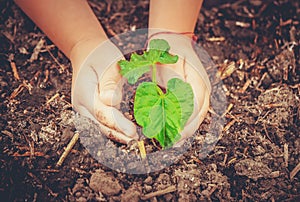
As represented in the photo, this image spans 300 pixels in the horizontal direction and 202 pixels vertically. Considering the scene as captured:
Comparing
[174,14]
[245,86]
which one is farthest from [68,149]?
[245,86]

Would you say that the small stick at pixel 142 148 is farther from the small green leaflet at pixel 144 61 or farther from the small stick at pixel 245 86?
the small stick at pixel 245 86

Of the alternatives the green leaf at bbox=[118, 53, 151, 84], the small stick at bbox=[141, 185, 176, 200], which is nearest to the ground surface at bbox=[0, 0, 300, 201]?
the small stick at bbox=[141, 185, 176, 200]

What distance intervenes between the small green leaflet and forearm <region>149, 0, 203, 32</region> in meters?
0.18

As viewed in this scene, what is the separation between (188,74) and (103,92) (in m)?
0.28

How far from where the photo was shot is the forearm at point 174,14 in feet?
5.30

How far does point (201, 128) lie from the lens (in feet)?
5.24

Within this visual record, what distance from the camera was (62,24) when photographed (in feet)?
5.27

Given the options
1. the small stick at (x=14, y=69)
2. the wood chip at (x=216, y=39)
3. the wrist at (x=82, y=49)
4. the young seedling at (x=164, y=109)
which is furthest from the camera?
the wood chip at (x=216, y=39)

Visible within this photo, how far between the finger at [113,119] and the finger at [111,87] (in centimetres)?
2

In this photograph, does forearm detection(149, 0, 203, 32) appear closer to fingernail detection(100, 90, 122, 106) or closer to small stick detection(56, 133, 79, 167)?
fingernail detection(100, 90, 122, 106)

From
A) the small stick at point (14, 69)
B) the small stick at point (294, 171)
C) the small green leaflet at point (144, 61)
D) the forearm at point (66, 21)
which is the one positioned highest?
the forearm at point (66, 21)

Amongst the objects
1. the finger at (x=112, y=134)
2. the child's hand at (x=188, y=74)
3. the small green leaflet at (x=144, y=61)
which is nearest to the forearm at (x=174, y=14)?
the child's hand at (x=188, y=74)

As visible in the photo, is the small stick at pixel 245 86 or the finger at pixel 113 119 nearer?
the finger at pixel 113 119

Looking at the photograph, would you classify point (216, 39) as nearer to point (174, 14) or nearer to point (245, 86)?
point (245, 86)
